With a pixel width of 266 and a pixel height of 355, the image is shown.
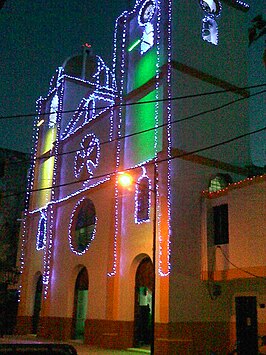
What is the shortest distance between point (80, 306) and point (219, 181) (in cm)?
1108

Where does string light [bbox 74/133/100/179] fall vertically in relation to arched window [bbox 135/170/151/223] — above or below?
above

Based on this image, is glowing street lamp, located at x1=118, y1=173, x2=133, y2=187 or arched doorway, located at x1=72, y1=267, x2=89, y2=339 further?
arched doorway, located at x1=72, y1=267, x2=89, y2=339

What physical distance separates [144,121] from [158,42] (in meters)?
4.08

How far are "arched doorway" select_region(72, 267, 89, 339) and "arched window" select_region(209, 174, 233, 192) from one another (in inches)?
359

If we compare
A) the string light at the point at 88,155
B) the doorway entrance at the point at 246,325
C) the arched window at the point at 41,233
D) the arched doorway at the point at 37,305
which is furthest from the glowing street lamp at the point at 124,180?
the arched doorway at the point at 37,305

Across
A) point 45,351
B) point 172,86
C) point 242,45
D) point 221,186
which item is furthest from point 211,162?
point 45,351

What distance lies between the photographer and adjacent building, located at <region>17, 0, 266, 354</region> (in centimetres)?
1984

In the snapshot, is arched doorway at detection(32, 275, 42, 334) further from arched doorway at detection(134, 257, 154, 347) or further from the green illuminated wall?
the green illuminated wall

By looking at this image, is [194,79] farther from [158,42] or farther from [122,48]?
[122,48]

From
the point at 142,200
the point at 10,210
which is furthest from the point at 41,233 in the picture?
Answer: the point at 142,200

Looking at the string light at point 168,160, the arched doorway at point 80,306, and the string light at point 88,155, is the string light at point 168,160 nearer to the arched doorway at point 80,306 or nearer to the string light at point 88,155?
the string light at point 88,155

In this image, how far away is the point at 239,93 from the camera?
83.2ft

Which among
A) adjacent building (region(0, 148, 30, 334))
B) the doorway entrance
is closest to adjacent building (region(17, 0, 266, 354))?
the doorway entrance

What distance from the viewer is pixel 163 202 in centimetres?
2112
